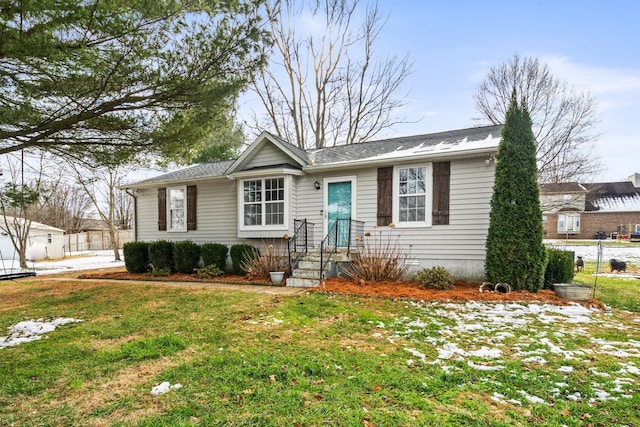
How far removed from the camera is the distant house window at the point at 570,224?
2906 centimetres

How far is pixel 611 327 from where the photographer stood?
460cm

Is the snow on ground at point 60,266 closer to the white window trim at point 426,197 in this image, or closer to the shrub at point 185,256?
the shrub at point 185,256

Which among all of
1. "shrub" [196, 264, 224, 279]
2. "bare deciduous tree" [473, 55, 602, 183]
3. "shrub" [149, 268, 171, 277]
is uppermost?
"bare deciduous tree" [473, 55, 602, 183]

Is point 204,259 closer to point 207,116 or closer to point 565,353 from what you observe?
point 207,116

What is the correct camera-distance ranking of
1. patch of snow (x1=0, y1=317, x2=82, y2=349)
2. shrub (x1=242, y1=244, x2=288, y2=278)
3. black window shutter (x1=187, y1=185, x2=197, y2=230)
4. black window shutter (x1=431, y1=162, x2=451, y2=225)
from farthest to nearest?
black window shutter (x1=187, y1=185, x2=197, y2=230), shrub (x1=242, y1=244, x2=288, y2=278), black window shutter (x1=431, y1=162, x2=451, y2=225), patch of snow (x1=0, y1=317, x2=82, y2=349)

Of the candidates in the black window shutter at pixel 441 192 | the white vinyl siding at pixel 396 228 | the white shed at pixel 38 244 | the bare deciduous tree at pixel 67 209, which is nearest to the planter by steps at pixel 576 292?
the white vinyl siding at pixel 396 228

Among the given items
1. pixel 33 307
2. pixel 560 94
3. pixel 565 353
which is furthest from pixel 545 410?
pixel 560 94

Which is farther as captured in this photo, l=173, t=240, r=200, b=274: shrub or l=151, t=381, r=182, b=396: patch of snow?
→ l=173, t=240, r=200, b=274: shrub

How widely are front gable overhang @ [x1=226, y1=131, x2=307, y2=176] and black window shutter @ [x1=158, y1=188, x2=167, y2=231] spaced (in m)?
3.47

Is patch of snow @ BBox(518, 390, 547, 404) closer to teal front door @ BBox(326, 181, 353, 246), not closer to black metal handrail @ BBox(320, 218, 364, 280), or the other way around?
black metal handrail @ BBox(320, 218, 364, 280)

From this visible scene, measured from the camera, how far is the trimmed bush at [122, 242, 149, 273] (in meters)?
11.1

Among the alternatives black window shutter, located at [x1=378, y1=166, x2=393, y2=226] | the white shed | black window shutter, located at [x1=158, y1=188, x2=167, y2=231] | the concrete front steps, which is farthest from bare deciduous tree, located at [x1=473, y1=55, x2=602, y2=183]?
the white shed

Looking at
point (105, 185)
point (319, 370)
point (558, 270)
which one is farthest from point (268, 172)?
point (105, 185)

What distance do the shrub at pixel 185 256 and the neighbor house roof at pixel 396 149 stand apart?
2365 millimetres
